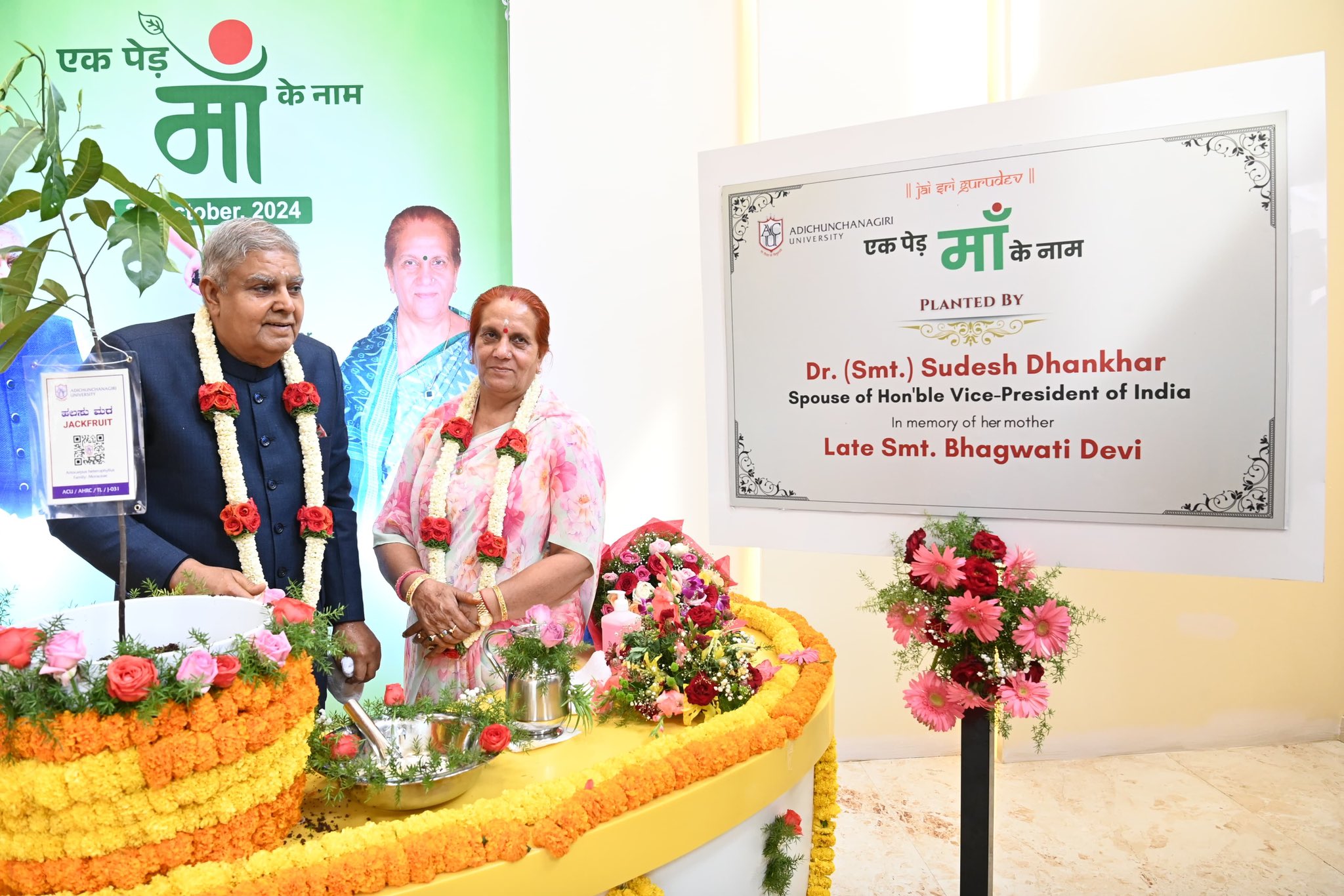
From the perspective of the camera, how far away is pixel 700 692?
2.15m

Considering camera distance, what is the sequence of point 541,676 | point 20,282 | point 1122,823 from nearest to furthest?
point 20,282 < point 541,676 < point 1122,823

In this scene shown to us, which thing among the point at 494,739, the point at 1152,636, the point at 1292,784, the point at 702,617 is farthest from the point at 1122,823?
the point at 494,739

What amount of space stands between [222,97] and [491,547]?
3253 millimetres

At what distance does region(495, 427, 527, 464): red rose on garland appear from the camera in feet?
8.18

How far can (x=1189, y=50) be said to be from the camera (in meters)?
4.52

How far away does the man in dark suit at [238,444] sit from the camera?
2.20 meters

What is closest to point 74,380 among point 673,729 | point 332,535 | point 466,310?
point 332,535

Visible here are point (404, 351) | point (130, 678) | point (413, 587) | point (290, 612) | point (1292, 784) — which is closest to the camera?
point (130, 678)

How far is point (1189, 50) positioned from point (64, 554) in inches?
225

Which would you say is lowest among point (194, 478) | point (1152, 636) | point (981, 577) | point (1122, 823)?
point (1122, 823)

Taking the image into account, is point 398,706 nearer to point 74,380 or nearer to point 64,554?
point 74,380

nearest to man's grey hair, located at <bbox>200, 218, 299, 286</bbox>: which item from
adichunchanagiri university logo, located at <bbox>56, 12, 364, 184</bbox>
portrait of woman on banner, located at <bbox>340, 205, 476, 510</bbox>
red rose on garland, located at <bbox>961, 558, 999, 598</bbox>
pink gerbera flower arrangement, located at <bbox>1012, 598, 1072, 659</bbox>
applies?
red rose on garland, located at <bbox>961, 558, 999, 598</bbox>

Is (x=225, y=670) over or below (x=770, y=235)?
below

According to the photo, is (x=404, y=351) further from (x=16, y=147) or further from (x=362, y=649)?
(x=16, y=147)
